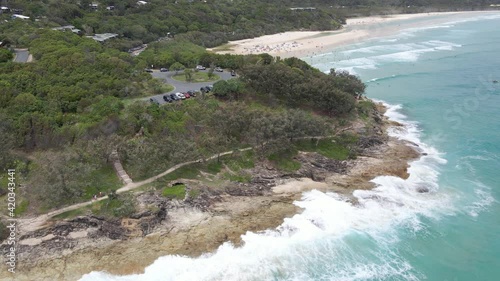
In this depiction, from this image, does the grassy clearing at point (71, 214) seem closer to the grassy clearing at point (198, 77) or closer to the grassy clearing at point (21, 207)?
the grassy clearing at point (21, 207)

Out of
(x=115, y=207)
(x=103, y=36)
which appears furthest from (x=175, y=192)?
(x=103, y=36)

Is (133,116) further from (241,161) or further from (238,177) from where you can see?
(238,177)

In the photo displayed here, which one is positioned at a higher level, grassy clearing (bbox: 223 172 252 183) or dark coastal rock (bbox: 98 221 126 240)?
grassy clearing (bbox: 223 172 252 183)

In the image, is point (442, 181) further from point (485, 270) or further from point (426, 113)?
point (426, 113)

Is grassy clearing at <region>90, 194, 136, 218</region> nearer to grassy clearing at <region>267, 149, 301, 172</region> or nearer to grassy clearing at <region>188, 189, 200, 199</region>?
grassy clearing at <region>188, 189, 200, 199</region>

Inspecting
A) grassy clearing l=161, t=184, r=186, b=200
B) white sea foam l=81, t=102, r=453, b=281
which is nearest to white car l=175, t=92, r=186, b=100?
grassy clearing l=161, t=184, r=186, b=200

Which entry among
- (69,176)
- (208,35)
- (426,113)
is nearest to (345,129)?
(426,113)
